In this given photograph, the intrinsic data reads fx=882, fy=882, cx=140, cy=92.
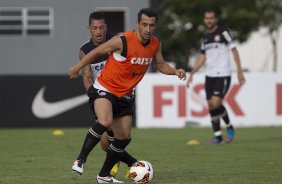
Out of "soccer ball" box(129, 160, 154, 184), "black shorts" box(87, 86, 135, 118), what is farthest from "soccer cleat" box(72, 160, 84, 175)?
"black shorts" box(87, 86, 135, 118)

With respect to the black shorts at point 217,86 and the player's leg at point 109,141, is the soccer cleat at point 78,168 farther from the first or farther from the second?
the black shorts at point 217,86

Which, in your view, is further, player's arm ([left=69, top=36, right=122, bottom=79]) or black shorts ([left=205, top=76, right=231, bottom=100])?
black shorts ([left=205, top=76, right=231, bottom=100])

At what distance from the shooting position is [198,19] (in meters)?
52.5

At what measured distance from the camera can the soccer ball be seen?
34.8 ft

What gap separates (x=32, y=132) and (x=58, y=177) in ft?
34.1

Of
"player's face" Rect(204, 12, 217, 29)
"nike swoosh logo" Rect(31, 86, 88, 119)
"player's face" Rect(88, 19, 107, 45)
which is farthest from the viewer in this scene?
"nike swoosh logo" Rect(31, 86, 88, 119)

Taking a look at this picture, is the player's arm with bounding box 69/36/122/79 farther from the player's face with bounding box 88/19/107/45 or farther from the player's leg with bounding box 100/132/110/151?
the player's leg with bounding box 100/132/110/151

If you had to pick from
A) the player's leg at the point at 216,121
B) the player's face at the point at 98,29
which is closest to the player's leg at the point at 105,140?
the player's face at the point at 98,29

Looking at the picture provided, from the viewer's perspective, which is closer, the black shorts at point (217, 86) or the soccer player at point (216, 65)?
the soccer player at point (216, 65)

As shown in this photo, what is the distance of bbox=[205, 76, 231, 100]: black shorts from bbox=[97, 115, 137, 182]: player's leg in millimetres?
6294

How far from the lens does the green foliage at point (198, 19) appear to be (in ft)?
172

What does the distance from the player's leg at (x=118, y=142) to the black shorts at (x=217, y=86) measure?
6294 mm

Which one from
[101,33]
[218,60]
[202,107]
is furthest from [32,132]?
[101,33]

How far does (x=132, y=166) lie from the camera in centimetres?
1090
